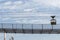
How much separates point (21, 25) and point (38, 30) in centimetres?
163

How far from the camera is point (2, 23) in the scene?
21.6 metres
